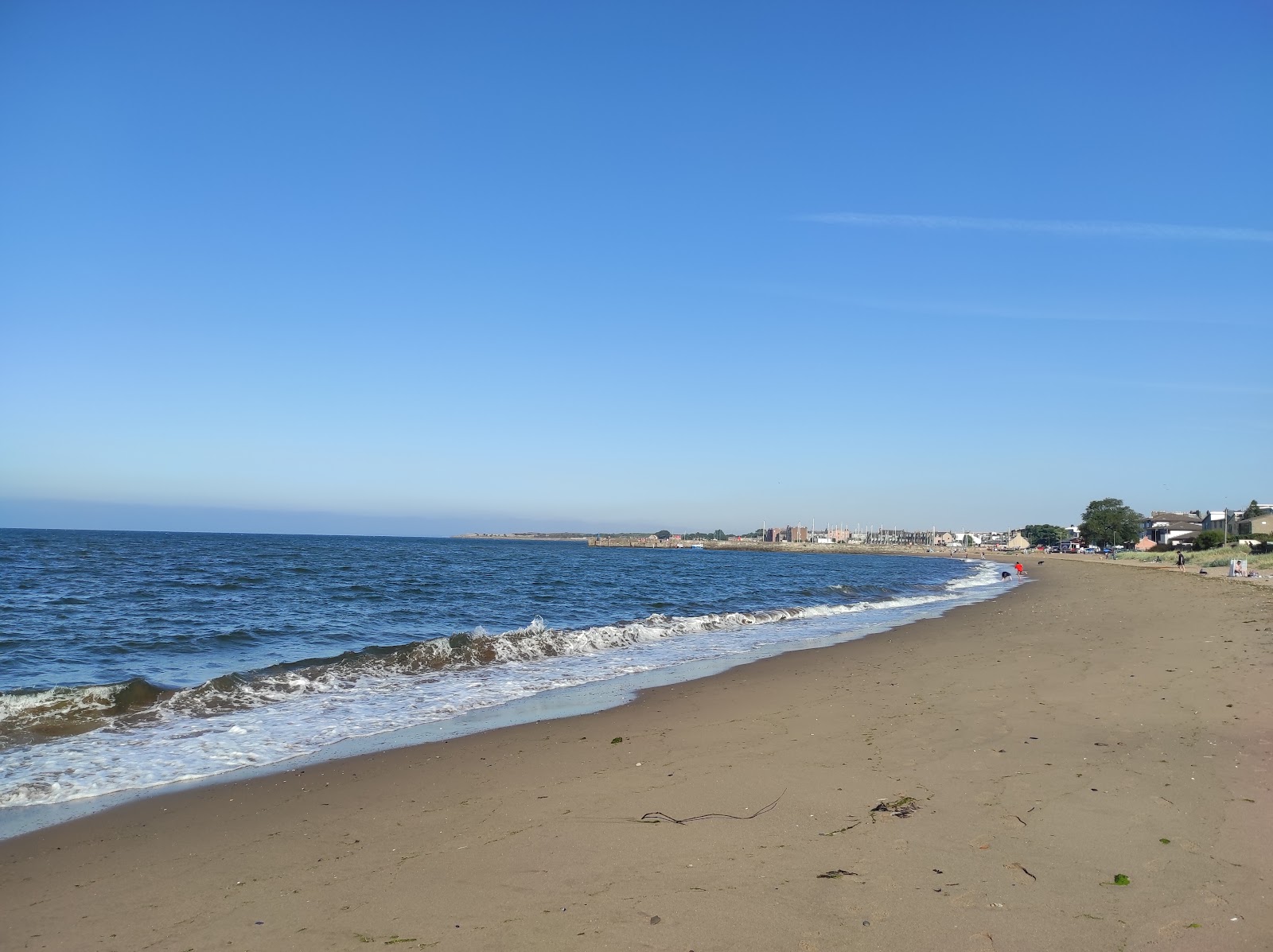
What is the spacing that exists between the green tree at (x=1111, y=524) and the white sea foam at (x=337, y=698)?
119 meters

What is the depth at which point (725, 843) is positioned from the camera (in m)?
4.98

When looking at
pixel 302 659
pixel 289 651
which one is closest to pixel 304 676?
pixel 302 659

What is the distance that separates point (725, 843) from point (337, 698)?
26.2 ft

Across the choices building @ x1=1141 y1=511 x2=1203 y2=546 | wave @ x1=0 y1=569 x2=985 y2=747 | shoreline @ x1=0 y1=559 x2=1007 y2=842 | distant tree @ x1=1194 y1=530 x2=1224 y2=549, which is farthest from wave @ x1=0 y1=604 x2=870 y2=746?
building @ x1=1141 y1=511 x2=1203 y2=546

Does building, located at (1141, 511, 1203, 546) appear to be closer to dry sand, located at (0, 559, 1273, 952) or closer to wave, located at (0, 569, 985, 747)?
wave, located at (0, 569, 985, 747)

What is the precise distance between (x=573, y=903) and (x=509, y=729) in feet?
16.3

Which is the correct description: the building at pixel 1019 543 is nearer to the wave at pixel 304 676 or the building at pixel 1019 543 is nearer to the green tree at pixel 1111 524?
the green tree at pixel 1111 524

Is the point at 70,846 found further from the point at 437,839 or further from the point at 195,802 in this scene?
the point at 437,839

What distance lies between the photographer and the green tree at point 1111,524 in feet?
389

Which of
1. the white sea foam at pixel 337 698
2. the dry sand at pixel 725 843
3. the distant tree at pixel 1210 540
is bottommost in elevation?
the white sea foam at pixel 337 698

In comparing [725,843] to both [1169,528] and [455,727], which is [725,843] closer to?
[455,727]

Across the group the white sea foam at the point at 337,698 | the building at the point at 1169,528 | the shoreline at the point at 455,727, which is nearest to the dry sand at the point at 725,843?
the shoreline at the point at 455,727

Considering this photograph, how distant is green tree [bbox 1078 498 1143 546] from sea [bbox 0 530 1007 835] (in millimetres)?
105934

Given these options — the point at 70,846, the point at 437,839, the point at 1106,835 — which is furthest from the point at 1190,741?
the point at 70,846
